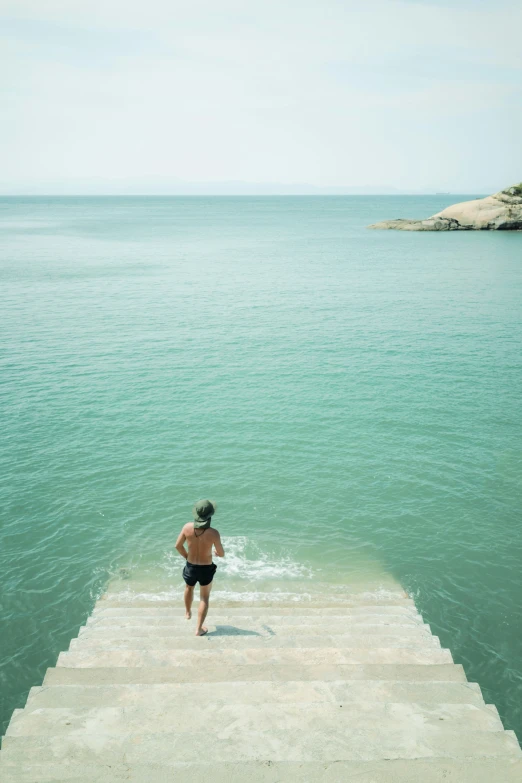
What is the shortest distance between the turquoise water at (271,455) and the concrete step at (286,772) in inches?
249

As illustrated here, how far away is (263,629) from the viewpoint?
10898 millimetres

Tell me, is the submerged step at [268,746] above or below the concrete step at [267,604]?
above

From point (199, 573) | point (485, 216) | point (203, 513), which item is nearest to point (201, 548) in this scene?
point (199, 573)

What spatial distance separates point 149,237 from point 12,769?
114150 mm

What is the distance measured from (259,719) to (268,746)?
441 mm

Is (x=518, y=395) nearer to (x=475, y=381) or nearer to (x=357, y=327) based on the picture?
(x=475, y=381)

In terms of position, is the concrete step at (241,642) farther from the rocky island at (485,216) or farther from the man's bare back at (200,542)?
the rocky island at (485,216)

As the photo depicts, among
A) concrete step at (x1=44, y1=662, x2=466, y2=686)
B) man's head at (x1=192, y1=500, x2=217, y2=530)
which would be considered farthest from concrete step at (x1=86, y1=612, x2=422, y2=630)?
man's head at (x1=192, y1=500, x2=217, y2=530)

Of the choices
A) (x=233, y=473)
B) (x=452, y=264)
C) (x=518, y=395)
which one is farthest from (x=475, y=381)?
(x=452, y=264)

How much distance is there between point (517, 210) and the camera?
10838 cm

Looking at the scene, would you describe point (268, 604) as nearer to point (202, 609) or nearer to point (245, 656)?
point (202, 609)

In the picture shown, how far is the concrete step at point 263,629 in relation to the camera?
1078 cm

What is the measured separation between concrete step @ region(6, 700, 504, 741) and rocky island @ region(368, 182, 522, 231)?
116046mm

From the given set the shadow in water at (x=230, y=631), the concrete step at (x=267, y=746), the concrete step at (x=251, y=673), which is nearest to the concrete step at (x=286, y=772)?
the concrete step at (x=267, y=746)
